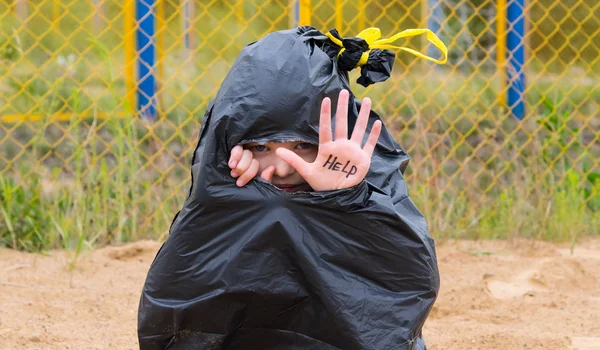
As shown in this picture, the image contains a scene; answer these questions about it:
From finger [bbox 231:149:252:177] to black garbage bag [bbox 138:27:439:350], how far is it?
Result: 3 cm

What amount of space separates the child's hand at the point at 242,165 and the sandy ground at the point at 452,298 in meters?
0.97

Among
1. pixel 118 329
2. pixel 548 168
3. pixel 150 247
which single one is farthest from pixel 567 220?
pixel 118 329

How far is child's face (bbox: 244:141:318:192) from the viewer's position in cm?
182

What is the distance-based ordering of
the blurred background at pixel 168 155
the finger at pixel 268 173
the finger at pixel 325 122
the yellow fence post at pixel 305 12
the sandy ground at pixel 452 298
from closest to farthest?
the finger at pixel 325 122 < the finger at pixel 268 173 < the sandy ground at pixel 452 298 < the blurred background at pixel 168 155 < the yellow fence post at pixel 305 12

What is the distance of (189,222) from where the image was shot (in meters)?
1.81

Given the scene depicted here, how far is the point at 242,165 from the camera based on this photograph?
5.79ft

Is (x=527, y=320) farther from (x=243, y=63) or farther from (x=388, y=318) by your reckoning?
(x=243, y=63)

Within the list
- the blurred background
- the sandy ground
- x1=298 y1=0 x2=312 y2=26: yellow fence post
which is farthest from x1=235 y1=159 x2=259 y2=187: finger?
x1=298 y1=0 x2=312 y2=26: yellow fence post

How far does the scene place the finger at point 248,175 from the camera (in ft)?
5.81

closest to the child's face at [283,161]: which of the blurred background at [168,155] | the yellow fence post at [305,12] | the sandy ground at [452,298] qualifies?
the sandy ground at [452,298]

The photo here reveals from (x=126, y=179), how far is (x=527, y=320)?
7.15 feet

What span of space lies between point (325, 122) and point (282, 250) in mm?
304

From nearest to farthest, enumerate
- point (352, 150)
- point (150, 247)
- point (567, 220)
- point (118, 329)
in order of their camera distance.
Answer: point (352, 150) → point (118, 329) → point (150, 247) → point (567, 220)

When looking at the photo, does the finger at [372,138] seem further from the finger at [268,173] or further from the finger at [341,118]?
the finger at [268,173]
